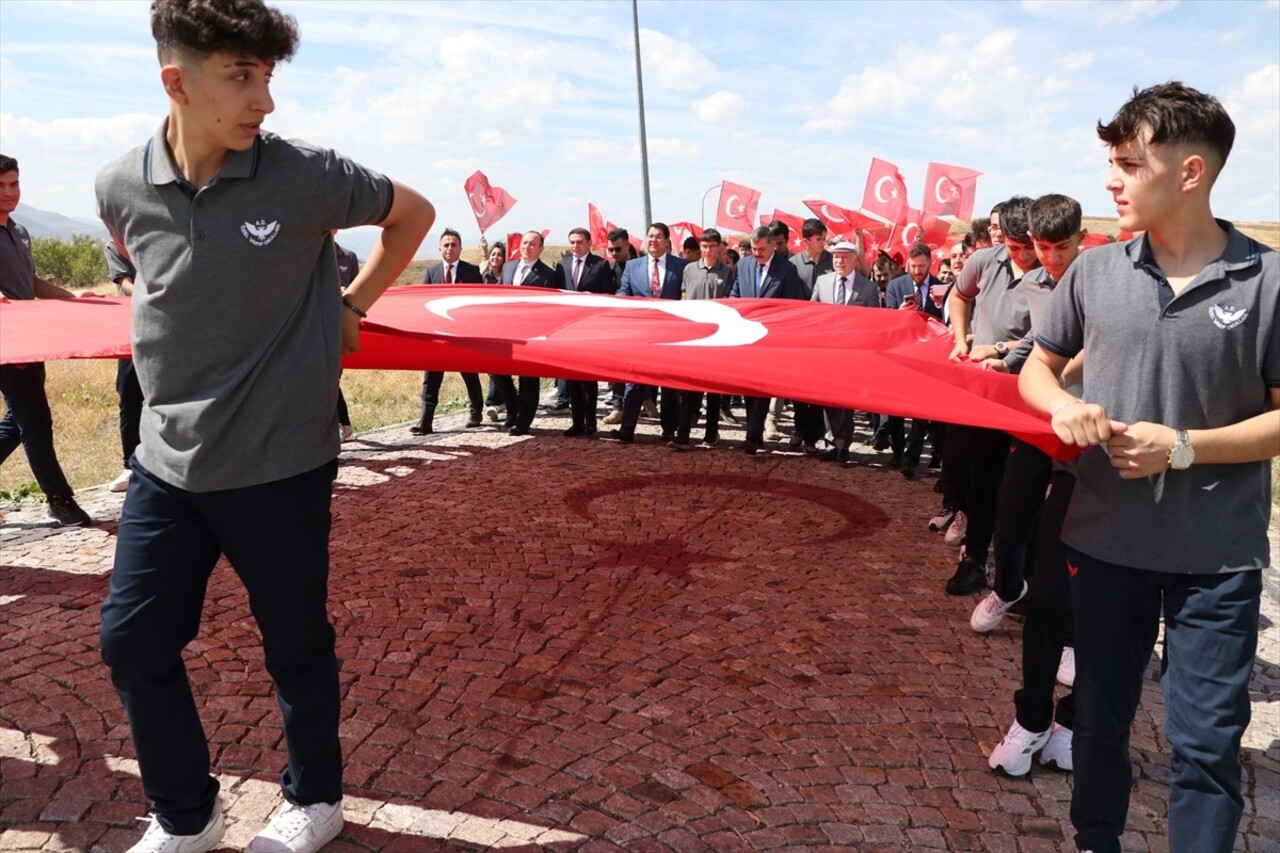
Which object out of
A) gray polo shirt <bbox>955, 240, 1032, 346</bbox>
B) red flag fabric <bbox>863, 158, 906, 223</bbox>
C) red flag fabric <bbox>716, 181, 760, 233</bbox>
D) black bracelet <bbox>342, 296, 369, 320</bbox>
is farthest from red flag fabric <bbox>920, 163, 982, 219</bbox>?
black bracelet <bbox>342, 296, 369, 320</bbox>

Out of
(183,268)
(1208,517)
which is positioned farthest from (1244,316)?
(183,268)

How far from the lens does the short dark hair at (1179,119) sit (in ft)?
7.93

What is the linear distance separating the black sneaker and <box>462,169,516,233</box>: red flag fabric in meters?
10.5

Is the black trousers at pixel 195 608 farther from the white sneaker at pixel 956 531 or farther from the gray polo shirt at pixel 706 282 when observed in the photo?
the gray polo shirt at pixel 706 282

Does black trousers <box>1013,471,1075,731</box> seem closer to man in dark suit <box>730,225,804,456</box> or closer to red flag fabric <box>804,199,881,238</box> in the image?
man in dark suit <box>730,225,804,456</box>

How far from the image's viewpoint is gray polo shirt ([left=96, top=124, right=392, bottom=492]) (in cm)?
254

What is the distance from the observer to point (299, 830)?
9.84ft

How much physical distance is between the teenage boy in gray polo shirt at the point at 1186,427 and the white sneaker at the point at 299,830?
2.24m

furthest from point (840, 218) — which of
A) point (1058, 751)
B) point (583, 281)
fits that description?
point (1058, 751)

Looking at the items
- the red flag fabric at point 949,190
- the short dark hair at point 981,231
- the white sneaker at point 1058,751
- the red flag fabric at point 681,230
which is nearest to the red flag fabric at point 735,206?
the red flag fabric at point 681,230

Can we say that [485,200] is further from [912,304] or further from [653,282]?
[912,304]

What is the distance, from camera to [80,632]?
4836 millimetres

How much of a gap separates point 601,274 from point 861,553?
19.2 ft

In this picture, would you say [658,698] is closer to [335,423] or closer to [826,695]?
[826,695]
